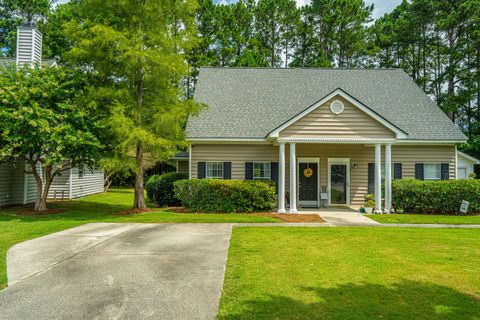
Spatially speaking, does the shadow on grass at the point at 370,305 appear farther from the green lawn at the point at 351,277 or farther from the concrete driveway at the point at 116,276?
the concrete driveway at the point at 116,276

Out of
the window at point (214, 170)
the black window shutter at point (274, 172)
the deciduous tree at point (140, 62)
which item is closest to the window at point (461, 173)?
the black window shutter at point (274, 172)

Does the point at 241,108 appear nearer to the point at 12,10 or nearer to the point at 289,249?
the point at 289,249

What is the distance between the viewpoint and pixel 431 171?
1558 cm

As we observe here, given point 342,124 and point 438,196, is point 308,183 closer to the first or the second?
point 342,124

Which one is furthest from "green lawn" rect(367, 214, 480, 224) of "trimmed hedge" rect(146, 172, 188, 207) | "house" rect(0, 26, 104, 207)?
"house" rect(0, 26, 104, 207)

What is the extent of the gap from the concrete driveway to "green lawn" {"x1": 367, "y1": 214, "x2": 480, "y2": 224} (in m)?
6.60

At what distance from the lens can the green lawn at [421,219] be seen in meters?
11.3

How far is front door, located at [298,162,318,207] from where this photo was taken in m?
15.6

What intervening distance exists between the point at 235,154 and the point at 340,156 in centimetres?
515

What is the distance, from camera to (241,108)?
1716cm

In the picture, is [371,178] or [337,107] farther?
[371,178]

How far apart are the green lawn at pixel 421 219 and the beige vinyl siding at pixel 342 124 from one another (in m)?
3.22

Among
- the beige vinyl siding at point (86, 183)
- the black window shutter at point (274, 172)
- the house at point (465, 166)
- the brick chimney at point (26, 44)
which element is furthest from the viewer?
the beige vinyl siding at point (86, 183)

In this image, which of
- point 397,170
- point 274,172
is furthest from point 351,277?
point 397,170
